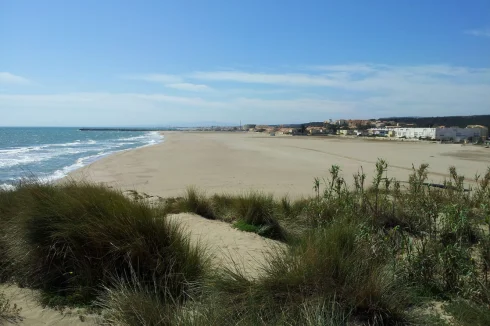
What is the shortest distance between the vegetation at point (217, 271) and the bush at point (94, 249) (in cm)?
1

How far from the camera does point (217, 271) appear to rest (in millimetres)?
3680

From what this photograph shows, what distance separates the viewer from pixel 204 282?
3.58 m

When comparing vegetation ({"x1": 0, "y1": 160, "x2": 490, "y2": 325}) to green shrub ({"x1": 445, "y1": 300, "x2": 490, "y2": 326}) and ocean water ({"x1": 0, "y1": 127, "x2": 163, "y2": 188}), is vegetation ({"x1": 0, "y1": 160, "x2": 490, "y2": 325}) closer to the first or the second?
green shrub ({"x1": 445, "y1": 300, "x2": 490, "y2": 326})

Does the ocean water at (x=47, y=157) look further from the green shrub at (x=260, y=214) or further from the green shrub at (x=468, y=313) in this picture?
the green shrub at (x=468, y=313)

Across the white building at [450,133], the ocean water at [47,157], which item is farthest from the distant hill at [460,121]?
the ocean water at [47,157]

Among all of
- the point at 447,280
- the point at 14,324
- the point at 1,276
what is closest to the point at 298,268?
the point at 447,280

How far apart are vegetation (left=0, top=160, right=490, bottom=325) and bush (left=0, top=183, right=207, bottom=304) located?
0.04ft

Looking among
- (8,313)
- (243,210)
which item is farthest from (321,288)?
(243,210)

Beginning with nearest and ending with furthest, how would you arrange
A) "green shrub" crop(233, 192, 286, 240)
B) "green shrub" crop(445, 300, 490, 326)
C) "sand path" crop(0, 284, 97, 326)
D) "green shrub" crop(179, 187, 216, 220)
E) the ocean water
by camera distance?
1. "green shrub" crop(445, 300, 490, 326)
2. "sand path" crop(0, 284, 97, 326)
3. "green shrub" crop(233, 192, 286, 240)
4. "green shrub" crop(179, 187, 216, 220)
5. the ocean water

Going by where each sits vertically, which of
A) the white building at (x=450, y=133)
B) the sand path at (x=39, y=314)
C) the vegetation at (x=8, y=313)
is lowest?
the white building at (x=450, y=133)

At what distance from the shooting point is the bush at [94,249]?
386 centimetres

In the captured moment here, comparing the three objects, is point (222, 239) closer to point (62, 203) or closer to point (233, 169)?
point (62, 203)

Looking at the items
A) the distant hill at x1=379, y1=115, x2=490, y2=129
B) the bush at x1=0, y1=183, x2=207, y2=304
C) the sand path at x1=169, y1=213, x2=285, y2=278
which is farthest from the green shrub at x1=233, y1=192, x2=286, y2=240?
the distant hill at x1=379, y1=115, x2=490, y2=129

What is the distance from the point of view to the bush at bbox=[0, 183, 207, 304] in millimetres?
3857
